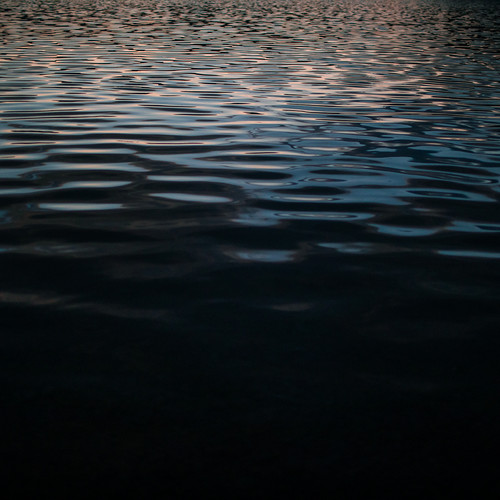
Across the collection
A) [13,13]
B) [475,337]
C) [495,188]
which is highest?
[475,337]

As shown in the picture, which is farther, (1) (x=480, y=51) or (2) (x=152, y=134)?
(1) (x=480, y=51)

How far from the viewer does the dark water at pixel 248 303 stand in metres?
1.98

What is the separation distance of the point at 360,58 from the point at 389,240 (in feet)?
47.0

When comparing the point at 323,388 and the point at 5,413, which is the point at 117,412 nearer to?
the point at 5,413

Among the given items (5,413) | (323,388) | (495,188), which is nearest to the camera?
(5,413)

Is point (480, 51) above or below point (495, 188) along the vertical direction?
below

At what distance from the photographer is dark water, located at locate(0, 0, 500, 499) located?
1.98 m

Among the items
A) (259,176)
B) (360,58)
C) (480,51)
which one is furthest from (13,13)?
(259,176)

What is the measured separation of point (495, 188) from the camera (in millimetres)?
5344

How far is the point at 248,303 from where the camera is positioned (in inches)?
120

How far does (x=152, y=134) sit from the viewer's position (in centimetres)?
730

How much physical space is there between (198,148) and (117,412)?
478cm

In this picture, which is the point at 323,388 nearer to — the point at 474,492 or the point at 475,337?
the point at 474,492

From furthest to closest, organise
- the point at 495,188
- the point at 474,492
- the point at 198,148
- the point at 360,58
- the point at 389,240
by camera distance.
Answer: the point at 360,58
the point at 198,148
the point at 495,188
the point at 389,240
the point at 474,492
